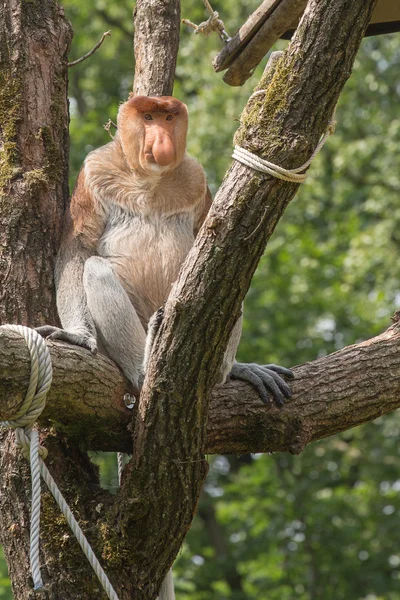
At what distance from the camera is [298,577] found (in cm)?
1080

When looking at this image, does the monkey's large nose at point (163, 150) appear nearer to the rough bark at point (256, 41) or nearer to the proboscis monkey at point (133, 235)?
the proboscis monkey at point (133, 235)

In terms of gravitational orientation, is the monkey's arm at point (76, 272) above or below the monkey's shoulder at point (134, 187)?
below

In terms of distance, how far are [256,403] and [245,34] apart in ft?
6.49

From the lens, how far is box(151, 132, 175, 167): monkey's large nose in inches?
169

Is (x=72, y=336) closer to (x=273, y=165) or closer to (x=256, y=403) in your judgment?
(x=256, y=403)

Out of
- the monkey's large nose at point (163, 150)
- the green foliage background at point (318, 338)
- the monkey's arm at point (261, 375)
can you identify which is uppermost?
the monkey's large nose at point (163, 150)

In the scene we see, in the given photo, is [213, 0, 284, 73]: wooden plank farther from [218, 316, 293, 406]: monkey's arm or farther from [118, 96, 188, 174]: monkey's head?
[218, 316, 293, 406]: monkey's arm

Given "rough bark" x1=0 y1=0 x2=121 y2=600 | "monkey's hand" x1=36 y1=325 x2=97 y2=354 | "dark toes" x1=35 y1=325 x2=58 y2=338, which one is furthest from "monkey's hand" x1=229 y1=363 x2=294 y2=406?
"dark toes" x1=35 y1=325 x2=58 y2=338

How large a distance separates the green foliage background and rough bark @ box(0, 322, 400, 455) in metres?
5.66

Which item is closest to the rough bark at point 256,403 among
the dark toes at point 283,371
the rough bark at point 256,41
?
the dark toes at point 283,371

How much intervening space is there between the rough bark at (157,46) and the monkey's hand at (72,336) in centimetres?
164

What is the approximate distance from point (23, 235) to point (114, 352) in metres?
0.73

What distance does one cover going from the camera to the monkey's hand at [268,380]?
4109 millimetres

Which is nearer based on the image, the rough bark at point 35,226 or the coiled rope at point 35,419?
the coiled rope at point 35,419
